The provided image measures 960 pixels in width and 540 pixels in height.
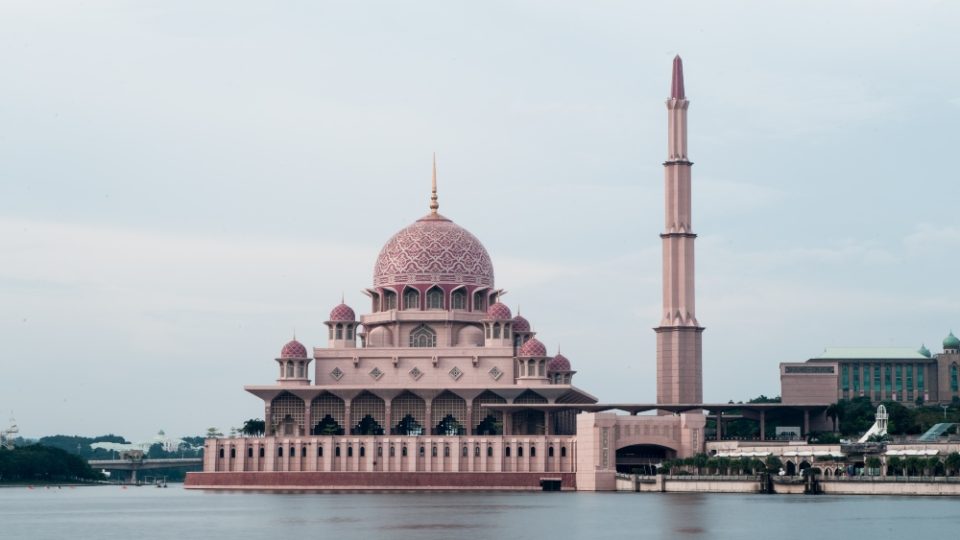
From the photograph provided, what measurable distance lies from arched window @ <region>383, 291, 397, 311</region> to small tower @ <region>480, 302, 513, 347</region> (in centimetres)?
911

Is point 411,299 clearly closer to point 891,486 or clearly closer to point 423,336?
point 423,336

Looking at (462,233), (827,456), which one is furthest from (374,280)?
(827,456)

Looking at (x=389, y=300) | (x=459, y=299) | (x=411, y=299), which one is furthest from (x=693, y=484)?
(x=389, y=300)

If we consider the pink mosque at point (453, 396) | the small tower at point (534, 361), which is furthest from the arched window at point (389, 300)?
the small tower at point (534, 361)

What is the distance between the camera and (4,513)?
4439 inches

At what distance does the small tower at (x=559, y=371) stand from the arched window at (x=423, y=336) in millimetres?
10021

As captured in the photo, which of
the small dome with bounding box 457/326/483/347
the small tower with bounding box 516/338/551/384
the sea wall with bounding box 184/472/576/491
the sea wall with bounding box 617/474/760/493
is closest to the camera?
the sea wall with bounding box 617/474/760/493

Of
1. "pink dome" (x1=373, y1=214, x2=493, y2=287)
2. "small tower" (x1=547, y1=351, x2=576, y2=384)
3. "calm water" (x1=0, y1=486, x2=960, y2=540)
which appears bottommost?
"calm water" (x1=0, y1=486, x2=960, y2=540)

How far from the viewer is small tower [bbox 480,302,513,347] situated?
144125mm

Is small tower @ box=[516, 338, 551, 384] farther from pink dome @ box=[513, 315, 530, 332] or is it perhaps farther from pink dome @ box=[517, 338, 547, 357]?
pink dome @ box=[513, 315, 530, 332]

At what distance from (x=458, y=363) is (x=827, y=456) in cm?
3270

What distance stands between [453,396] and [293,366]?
A: 42.9ft

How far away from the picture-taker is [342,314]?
486ft

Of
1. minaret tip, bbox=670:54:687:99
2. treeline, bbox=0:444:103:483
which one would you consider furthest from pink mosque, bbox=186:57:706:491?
treeline, bbox=0:444:103:483
